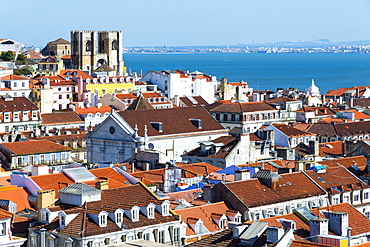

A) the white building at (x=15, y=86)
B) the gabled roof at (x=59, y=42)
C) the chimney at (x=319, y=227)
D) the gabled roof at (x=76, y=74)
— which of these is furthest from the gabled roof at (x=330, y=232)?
the gabled roof at (x=59, y=42)

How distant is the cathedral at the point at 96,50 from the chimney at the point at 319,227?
123955mm

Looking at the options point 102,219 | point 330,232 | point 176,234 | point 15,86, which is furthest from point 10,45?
point 330,232

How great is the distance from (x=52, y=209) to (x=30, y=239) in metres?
1.25

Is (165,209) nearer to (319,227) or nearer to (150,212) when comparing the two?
(150,212)

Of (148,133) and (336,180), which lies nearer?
(336,180)

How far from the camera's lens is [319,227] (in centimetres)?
3044

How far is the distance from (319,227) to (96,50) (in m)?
134

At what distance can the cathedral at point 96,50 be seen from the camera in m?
159

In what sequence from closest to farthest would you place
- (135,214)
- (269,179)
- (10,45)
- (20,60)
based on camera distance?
1. (135,214)
2. (269,179)
3. (20,60)
4. (10,45)

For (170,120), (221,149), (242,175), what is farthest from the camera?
(170,120)

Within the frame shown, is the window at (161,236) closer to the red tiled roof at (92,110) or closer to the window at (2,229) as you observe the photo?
the window at (2,229)

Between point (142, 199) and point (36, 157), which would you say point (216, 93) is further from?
point (142, 199)

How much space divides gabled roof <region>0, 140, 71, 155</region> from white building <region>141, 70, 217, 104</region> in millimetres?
52956

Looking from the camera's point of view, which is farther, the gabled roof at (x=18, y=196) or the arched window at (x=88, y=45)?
the arched window at (x=88, y=45)
